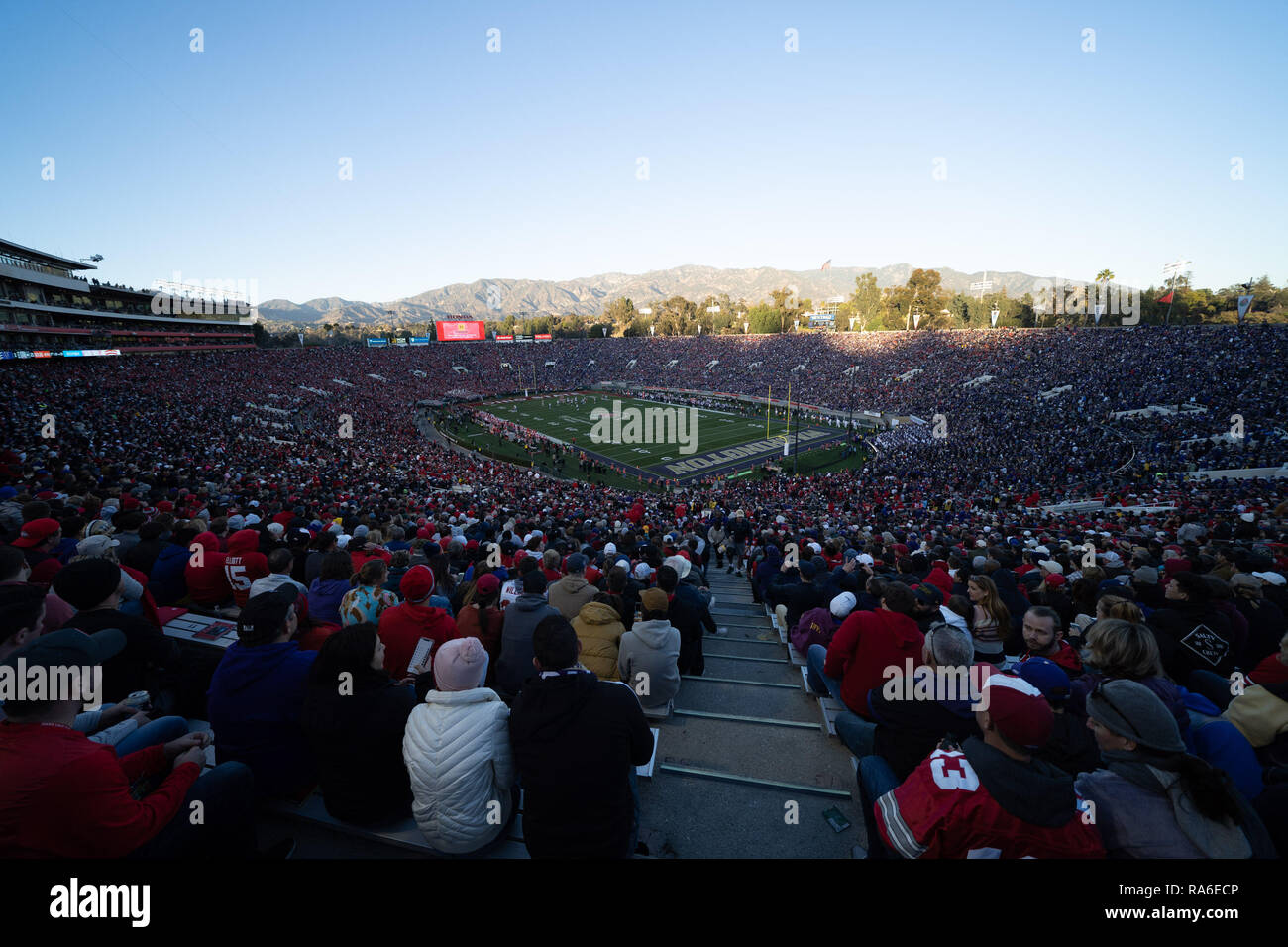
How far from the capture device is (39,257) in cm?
5016

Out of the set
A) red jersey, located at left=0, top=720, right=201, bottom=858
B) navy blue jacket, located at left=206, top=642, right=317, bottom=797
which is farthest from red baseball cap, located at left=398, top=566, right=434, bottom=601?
red jersey, located at left=0, top=720, right=201, bottom=858

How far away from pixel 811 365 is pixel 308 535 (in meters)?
64.1

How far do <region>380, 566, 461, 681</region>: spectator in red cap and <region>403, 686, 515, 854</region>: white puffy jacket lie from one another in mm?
1357

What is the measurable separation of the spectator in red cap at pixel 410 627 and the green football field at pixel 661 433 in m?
30.9

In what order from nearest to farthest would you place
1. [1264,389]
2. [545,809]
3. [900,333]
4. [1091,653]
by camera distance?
[545,809]
[1091,653]
[1264,389]
[900,333]

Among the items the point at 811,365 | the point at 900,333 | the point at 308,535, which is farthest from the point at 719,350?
the point at 308,535

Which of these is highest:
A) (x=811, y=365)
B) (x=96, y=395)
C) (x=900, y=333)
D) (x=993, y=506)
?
(x=900, y=333)

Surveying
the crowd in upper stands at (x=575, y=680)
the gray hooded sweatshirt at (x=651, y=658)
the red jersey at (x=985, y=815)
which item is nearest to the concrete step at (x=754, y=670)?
the crowd in upper stands at (x=575, y=680)

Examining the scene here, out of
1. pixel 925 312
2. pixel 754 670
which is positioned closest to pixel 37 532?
pixel 754 670

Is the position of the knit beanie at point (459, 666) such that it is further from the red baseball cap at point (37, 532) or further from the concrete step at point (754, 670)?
the red baseball cap at point (37, 532)

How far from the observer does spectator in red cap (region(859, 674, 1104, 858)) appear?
2240 mm
